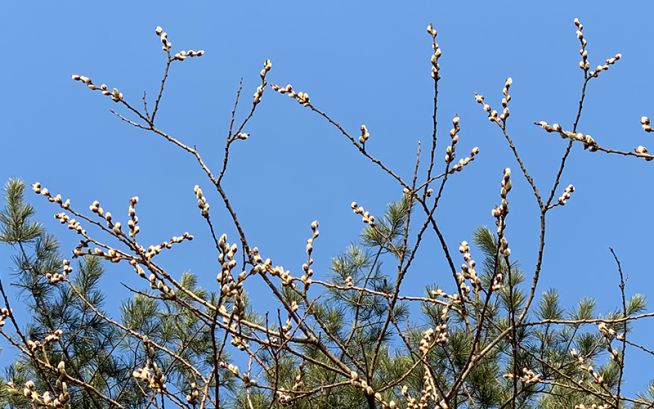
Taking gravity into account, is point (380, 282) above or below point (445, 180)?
above

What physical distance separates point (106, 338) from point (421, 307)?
258 cm

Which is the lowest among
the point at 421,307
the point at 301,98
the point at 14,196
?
the point at 301,98

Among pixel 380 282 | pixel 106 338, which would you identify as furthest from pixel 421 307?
pixel 106 338

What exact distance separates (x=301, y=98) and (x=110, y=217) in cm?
67

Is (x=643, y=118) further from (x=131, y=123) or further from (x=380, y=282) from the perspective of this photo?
Result: (x=380, y=282)

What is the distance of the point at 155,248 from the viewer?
2.24 meters

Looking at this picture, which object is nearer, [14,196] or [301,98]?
[301,98]

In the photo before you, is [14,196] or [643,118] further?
[14,196]

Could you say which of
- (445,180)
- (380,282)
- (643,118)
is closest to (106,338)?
(380,282)

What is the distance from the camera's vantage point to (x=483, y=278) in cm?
529

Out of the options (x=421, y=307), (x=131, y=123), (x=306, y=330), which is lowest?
(x=306, y=330)

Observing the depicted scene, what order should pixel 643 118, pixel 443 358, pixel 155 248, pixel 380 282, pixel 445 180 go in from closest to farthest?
pixel 643 118 < pixel 445 180 < pixel 155 248 < pixel 443 358 < pixel 380 282

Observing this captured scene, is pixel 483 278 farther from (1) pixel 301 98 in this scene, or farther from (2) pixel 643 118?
(2) pixel 643 118

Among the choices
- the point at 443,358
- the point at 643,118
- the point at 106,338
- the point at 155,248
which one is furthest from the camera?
the point at 106,338
